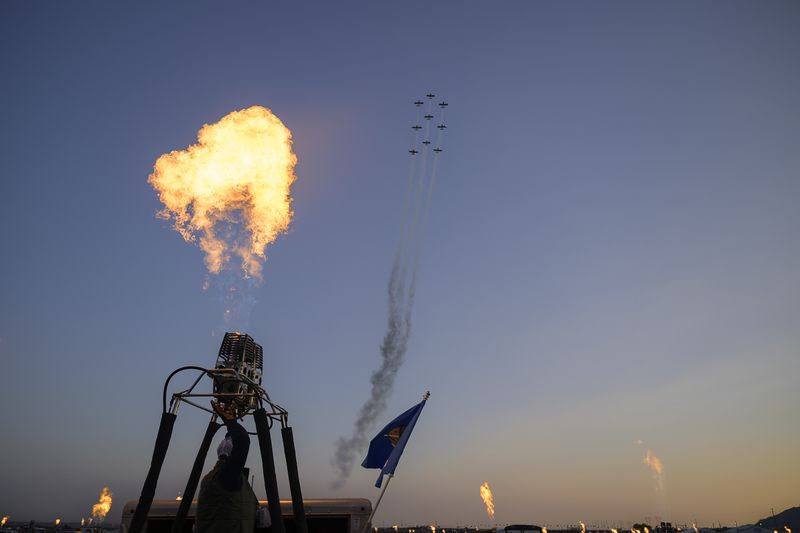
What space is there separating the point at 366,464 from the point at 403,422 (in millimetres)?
2197

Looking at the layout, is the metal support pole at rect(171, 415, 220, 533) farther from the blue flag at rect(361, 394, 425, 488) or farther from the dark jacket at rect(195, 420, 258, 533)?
the blue flag at rect(361, 394, 425, 488)

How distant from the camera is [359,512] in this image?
24.2 m

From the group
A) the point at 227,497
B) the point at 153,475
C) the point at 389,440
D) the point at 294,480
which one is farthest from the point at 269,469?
the point at 389,440

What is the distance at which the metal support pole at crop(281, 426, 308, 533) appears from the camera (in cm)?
2045

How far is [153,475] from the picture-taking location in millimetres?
18156

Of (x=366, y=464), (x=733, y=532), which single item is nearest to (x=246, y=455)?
(x=366, y=464)

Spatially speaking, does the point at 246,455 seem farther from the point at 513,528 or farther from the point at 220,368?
the point at 513,528

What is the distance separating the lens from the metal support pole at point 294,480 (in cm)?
2045

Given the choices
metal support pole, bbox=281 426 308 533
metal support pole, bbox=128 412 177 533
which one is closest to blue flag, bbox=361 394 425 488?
metal support pole, bbox=281 426 308 533

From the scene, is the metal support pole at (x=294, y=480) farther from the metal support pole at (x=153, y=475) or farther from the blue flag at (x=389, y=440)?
the metal support pole at (x=153, y=475)

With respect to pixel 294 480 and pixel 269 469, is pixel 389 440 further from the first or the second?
pixel 269 469

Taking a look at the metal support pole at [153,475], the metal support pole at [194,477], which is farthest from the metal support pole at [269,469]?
the metal support pole at [153,475]

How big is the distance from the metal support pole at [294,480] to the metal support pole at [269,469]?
3.23 feet

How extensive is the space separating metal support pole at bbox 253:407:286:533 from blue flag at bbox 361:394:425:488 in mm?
3838
